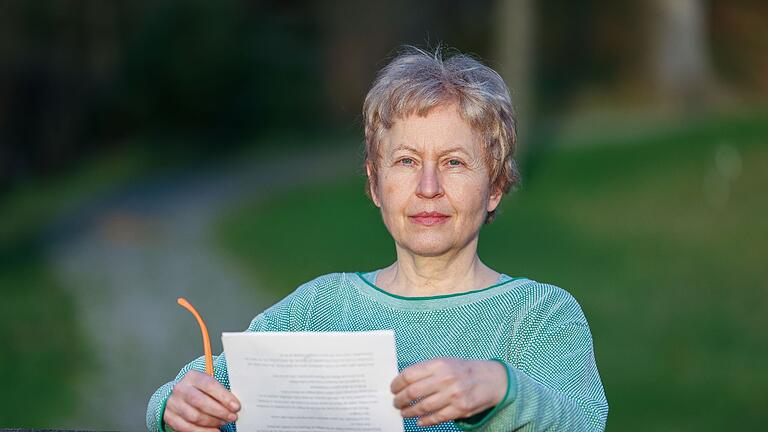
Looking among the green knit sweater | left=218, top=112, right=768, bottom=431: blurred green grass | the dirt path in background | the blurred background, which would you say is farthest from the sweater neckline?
the blurred background

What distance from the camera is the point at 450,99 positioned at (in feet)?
7.88

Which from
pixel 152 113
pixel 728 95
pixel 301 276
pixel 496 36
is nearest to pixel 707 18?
pixel 728 95

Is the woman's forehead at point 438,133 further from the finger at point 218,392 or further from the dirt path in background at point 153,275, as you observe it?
the dirt path in background at point 153,275

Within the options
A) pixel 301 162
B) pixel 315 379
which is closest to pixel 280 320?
pixel 315 379

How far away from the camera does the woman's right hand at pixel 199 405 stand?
2105 millimetres

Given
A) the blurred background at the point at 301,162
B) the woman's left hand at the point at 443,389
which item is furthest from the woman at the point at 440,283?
the blurred background at the point at 301,162

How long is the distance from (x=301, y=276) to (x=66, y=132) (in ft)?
6.53

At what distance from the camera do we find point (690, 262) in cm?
748

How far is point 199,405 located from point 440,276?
0.64 meters

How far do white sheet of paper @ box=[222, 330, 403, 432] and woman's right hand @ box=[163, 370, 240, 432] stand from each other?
0.03m

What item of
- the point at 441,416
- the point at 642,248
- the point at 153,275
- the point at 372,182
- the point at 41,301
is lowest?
the point at 41,301

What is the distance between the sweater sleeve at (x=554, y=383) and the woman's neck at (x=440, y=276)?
0.68ft

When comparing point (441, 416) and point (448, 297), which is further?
point (448, 297)

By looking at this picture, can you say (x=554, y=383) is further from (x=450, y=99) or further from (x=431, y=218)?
(x=450, y=99)
